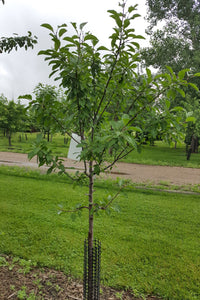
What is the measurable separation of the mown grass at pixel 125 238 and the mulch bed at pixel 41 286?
0.40 feet

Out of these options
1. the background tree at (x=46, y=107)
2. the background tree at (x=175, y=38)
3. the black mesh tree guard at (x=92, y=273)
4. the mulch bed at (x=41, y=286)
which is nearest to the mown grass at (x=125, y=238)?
the mulch bed at (x=41, y=286)

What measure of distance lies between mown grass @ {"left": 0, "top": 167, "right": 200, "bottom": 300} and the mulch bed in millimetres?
123

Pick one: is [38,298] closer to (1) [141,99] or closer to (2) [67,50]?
(1) [141,99]

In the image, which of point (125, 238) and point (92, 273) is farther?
point (125, 238)

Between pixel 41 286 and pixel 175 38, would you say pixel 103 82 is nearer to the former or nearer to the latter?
pixel 41 286

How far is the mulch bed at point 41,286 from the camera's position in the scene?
2475mm

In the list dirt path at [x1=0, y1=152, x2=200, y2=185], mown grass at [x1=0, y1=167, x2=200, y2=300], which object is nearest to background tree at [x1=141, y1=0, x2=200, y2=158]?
dirt path at [x1=0, y1=152, x2=200, y2=185]

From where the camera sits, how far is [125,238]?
12.4 feet

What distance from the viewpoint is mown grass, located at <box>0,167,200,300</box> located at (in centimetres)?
282

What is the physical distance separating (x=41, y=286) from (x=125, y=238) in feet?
5.53

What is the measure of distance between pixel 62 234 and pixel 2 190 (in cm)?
331

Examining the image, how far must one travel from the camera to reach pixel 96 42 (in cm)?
167

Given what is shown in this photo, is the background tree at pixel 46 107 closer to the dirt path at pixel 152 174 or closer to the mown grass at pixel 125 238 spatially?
the mown grass at pixel 125 238

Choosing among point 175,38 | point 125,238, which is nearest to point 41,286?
point 125,238
